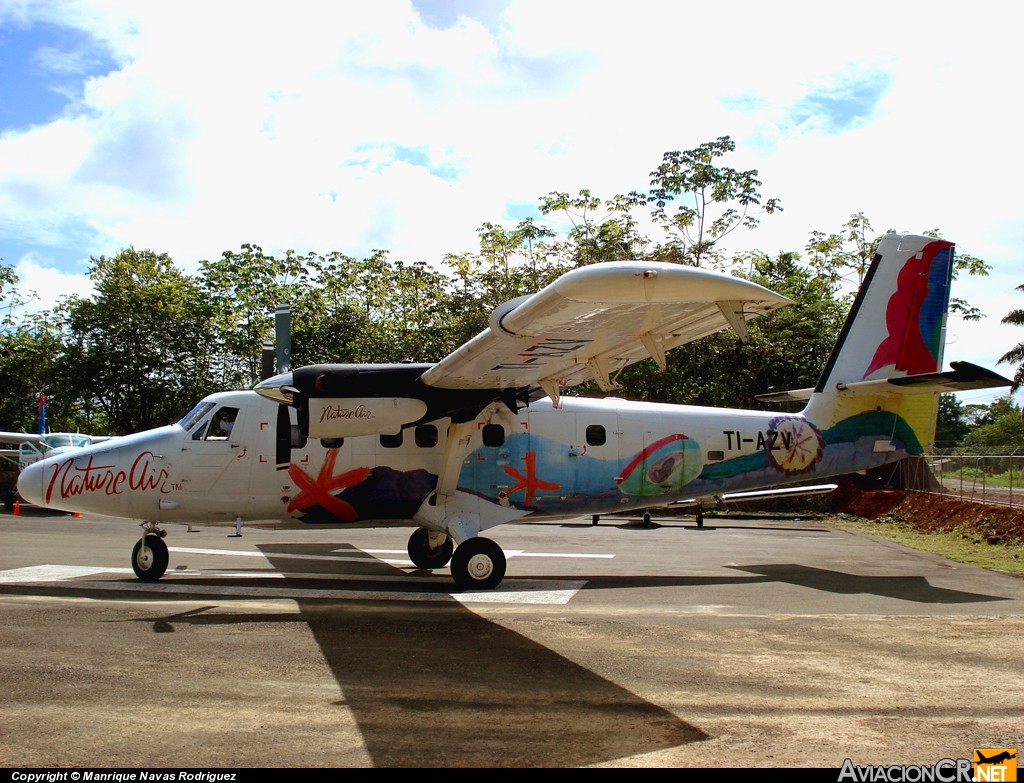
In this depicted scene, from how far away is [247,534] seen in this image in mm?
18844

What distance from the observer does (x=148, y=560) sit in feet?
38.1

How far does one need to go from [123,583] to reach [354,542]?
685 centimetres

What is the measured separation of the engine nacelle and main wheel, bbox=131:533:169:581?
10.4ft

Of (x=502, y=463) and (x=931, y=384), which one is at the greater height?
(x=931, y=384)

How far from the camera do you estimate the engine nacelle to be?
10.4 metres

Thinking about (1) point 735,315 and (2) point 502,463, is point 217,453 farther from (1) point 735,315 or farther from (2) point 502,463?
(1) point 735,315

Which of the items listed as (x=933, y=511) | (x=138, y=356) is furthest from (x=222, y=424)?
(x=138, y=356)

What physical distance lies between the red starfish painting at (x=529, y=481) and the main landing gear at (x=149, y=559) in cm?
497

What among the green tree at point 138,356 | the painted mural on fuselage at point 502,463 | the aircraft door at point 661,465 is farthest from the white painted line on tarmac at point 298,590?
the green tree at point 138,356

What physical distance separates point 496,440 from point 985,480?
48.9ft

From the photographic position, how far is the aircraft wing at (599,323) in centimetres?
640

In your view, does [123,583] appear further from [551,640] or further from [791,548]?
[791,548]

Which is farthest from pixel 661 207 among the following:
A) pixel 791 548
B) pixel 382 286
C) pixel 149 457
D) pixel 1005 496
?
pixel 149 457

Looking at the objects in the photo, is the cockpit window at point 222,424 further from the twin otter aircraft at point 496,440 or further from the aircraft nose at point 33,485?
the aircraft nose at point 33,485
